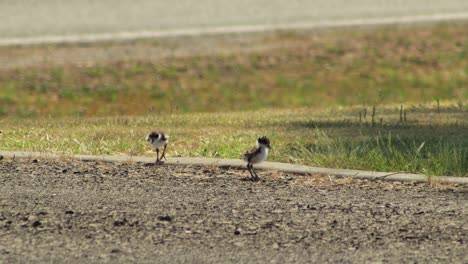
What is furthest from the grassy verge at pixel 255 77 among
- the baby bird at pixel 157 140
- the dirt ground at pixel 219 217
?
the dirt ground at pixel 219 217

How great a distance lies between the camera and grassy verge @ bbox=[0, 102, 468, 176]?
1077 centimetres

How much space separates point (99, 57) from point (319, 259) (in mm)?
19871

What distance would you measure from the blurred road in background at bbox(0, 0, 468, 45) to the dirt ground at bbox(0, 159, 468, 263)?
1972cm

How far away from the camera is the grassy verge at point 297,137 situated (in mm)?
10766

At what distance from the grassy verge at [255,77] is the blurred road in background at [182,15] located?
2.71 m

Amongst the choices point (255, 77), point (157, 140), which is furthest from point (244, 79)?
point (157, 140)

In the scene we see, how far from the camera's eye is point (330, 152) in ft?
36.6

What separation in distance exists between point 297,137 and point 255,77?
1208 centimetres

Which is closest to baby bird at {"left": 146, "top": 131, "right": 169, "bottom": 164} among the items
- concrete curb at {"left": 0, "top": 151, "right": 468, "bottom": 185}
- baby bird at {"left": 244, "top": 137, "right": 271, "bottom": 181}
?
concrete curb at {"left": 0, "top": 151, "right": 468, "bottom": 185}

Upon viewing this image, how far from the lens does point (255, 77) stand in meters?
24.7

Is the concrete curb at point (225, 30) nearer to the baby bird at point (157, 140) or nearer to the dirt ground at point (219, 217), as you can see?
the baby bird at point (157, 140)

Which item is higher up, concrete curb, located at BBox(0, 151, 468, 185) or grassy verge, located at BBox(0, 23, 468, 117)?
grassy verge, located at BBox(0, 23, 468, 117)

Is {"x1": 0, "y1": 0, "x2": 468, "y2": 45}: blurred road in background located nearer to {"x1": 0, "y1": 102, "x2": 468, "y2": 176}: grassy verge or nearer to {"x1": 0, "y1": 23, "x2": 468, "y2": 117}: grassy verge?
{"x1": 0, "y1": 23, "x2": 468, "y2": 117}: grassy verge

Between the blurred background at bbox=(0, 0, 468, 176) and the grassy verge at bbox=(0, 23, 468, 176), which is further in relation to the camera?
the blurred background at bbox=(0, 0, 468, 176)
